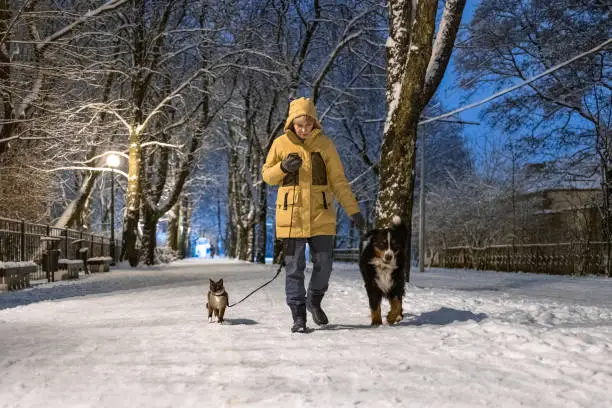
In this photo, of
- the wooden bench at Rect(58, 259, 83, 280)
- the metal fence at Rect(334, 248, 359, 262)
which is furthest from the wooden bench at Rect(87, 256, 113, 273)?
the metal fence at Rect(334, 248, 359, 262)

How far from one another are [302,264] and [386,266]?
898 mm

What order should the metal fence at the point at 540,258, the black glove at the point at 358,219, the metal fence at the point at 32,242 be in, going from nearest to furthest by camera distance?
the black glove at the point at 358,219, the metal fence at the point at 32,242, the metal fence at the point at 540,258

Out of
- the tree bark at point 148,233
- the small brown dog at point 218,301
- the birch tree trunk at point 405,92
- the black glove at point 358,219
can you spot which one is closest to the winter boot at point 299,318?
the black glove at point 358,219

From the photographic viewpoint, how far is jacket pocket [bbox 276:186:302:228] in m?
5.30

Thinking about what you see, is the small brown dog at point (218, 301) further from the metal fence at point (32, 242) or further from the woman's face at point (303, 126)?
the metal fence at point (32, 242)

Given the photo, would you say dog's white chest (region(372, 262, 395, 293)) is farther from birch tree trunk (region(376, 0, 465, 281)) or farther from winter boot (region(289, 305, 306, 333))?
birch tree trunk (region(376, 0, 465, 281))

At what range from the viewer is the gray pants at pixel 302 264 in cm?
535

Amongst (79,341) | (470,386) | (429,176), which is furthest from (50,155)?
(429,176)

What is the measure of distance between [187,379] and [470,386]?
175 centimetres

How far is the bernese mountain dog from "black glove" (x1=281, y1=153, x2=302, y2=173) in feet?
3.91

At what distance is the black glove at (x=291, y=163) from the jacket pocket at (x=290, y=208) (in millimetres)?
294

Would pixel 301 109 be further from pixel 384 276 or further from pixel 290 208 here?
pixel 384 276

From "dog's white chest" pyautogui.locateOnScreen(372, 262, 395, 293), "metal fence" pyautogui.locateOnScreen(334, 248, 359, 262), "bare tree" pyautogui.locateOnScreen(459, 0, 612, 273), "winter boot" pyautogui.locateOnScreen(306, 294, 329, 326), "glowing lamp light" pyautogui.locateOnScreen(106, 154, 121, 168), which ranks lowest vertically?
"metal fence" pyautogui.locateOnScreen(334, 248, 359, 262)

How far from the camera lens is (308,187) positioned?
538 cm
